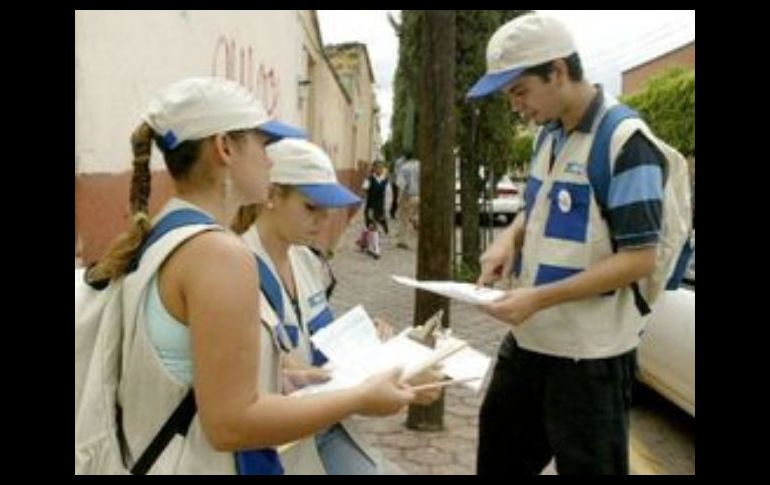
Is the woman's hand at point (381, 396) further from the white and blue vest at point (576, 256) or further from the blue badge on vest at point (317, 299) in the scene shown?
the white and blue vest at point (576, 256)

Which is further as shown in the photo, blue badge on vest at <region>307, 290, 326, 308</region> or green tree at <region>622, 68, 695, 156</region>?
green tree at <region>622, 68, 695, 156</region>

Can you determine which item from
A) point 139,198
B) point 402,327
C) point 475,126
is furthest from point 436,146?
point 475,126

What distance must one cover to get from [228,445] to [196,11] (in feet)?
13.4

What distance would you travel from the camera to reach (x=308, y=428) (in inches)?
73.3

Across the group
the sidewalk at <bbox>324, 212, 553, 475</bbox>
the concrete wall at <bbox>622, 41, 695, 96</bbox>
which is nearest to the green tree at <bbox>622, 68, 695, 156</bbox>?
the sidewalk at <bbox>324, 212, 553, 475</bbox>

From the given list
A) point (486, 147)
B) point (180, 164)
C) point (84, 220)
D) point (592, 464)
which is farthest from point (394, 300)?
point (180, 164)

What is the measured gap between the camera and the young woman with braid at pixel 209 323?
5.67 feet

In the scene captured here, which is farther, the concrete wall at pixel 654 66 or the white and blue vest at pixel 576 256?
the concrete wall at pixel 654 66

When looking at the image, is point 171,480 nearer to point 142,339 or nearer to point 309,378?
point 142,339

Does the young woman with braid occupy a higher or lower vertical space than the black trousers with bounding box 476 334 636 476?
higher

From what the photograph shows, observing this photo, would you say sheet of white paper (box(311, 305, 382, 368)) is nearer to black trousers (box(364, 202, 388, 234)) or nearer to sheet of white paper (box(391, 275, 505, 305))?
sheet of white paper (box(391, 275, 505, 305))

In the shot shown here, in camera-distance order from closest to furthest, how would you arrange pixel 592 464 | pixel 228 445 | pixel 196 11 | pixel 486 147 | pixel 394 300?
1. pixel 228 445
2. pixel 592 464
3. pixel 196 11
4. pixel 394 300
5. pixel 486 147

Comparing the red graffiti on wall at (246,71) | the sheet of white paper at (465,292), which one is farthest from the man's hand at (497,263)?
the red graffiti on wall at (246,71)

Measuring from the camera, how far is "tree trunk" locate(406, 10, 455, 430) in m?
5.09
